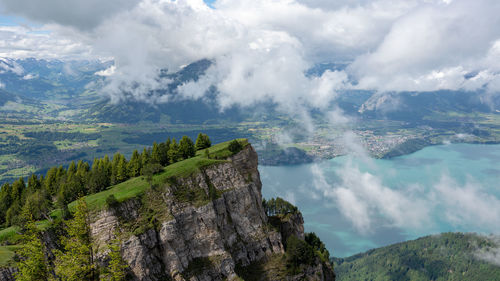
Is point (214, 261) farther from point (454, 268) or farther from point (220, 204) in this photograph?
point (454, 268)

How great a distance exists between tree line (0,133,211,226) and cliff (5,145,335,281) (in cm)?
887

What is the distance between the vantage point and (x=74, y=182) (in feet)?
209

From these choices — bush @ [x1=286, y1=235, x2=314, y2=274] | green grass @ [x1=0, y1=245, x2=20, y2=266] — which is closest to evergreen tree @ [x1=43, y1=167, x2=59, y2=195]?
green grass @ [x1=0, y1=245, x2=20, y2=266]

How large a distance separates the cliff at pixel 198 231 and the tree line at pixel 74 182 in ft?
29.1

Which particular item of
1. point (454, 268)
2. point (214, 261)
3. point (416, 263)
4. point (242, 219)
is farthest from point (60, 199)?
point (454, 268)

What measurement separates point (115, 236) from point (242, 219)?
80.7 ft

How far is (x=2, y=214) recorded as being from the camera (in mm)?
61031

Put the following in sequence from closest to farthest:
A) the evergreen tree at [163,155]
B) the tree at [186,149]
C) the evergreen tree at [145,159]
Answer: the evergreen tree at [145,159]
the evergreen tree at [163,155]
the tree at [186,149]

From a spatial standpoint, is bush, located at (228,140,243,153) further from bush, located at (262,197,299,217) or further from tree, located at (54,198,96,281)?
tree, located at (54,198,96,281)

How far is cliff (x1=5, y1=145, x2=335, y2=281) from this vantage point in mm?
49438

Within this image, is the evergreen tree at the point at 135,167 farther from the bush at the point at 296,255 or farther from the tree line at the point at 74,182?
the bush at the point at 296,255

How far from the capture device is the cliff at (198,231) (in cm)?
4944

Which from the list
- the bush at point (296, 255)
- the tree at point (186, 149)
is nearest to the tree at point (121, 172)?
the tree at point (186, 149)

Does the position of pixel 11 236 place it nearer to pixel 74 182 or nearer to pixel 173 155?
pixel 74 182
